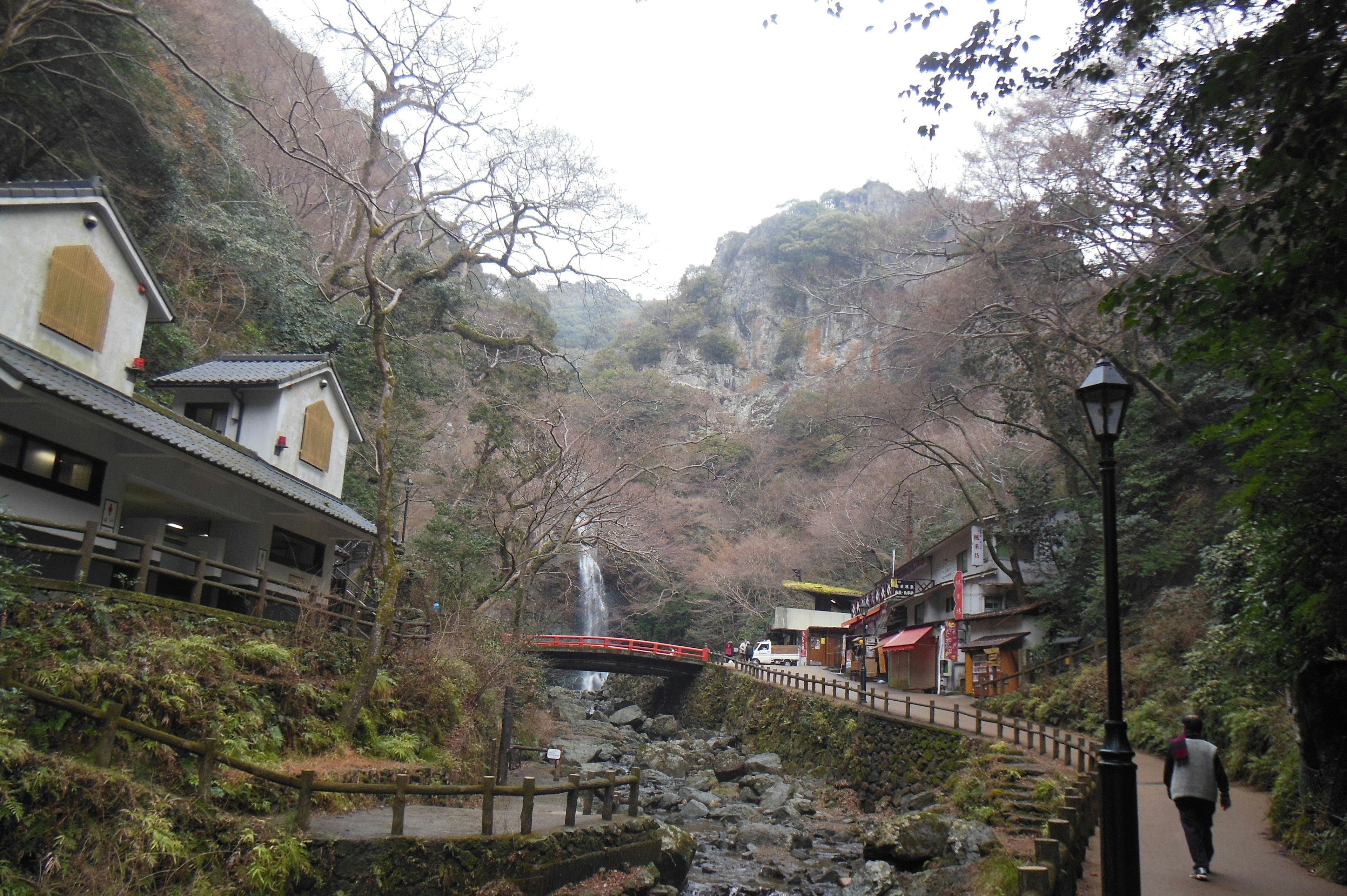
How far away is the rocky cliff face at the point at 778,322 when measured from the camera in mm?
75625

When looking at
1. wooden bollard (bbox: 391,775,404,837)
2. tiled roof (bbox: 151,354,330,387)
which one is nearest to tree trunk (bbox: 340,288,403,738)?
tiled roof (bbox: 151,354,330,387)

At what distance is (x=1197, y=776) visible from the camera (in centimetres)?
739

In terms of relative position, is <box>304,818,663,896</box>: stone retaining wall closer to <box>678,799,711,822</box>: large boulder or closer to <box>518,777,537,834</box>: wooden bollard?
<box>518,777,537,834</box>: wooden bollard

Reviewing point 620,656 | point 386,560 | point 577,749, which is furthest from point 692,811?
point 620,656

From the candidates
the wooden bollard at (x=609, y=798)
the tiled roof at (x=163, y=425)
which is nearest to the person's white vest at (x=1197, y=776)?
the wooden bollard at (x=609, y=798)

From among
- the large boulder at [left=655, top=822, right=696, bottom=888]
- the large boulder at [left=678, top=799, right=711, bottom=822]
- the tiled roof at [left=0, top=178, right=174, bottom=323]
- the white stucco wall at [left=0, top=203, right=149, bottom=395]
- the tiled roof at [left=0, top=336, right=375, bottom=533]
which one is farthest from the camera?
the large boulder at [left=678, top=799, right=711, bottom=822]

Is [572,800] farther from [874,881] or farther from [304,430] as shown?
[304,430]

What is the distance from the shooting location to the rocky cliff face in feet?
248

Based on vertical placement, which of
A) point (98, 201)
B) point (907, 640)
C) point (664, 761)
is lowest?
point (664, 761)

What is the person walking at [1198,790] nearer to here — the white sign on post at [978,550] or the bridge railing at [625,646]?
the white sign on post at [978,550]

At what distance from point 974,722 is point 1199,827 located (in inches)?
516

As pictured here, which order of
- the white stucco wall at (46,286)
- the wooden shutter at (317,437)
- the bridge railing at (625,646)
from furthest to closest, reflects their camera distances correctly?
the bridge railing at (625,646) < the wooden shutter at (317,437) < the white stucco wall at (46,286)

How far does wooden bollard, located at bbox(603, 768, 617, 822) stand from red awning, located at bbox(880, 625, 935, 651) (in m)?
20.6

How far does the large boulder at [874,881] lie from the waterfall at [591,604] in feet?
112
